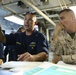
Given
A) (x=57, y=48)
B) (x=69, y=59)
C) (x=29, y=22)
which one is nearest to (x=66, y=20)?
(x=57, y=48)

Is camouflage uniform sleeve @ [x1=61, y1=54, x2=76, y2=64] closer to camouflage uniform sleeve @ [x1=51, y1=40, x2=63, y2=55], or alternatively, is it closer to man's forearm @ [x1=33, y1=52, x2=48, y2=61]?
camouflage uniform sleeve @ [x1=51, y1=40, x2=63, y2=55]

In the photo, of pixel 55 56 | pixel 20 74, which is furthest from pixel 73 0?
pixel 20 74

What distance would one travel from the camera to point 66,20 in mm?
1311

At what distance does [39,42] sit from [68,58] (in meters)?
0.85

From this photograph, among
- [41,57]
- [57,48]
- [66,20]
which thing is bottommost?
[41,57]

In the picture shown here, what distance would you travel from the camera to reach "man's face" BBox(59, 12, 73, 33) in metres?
1.31

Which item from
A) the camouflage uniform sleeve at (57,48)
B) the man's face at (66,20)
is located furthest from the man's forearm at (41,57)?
the man's face at (66,20)

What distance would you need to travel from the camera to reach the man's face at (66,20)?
4.29ft

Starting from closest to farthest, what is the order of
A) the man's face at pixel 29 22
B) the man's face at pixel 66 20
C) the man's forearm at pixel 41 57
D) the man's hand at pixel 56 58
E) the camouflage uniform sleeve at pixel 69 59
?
the camouflage uniform sleeve at pixel 69 59 → the man's hand at pixel 56 58 → the man's face at pixel 66 20 → the man's forearm at pixel 41 57 → the man's face at pixel 29 22

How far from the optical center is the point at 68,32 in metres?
1.30

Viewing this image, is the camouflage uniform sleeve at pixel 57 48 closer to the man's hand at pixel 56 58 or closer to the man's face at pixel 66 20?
the man's hand at pixel 56 58

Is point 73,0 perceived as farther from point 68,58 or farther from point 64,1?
point 68,58

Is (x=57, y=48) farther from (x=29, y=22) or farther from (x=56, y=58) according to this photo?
(x=29, y=22)

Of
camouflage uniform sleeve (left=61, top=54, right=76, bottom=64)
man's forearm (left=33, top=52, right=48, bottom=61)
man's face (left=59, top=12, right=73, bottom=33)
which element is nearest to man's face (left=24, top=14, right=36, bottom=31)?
man's forearm (left=33, top=52, right=48, bottom=61)
